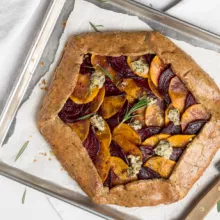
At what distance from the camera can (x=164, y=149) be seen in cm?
351

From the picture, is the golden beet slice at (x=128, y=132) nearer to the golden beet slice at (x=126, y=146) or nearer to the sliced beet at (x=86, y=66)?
the golden beet slice at (x=126, y=146)

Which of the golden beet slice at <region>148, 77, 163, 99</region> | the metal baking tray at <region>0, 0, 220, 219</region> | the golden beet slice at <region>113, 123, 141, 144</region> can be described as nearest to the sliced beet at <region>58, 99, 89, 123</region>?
the golden beet slice at <region>113, 123, 141, 144</region>

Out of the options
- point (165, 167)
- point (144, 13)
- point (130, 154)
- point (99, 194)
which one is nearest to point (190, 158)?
point (165, 167)

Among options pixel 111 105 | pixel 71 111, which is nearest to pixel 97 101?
pixel 111 105

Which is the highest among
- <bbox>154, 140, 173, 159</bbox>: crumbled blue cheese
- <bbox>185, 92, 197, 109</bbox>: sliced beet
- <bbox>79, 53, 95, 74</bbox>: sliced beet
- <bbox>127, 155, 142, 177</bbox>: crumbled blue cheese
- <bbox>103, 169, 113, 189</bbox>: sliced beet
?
<bbox>79, 53, 95, 74</bbox>: sliced beet

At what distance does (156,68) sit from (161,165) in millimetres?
667

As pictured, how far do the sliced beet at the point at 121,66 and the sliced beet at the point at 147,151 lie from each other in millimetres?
503

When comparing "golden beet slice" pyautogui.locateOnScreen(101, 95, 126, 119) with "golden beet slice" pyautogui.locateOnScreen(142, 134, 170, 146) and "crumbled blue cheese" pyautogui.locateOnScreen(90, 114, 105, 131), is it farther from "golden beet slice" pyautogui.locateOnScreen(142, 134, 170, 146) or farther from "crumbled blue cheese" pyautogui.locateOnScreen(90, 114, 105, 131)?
"golden beet slice" pyautogui.locateOnScreen(142, 134, 170, 146)

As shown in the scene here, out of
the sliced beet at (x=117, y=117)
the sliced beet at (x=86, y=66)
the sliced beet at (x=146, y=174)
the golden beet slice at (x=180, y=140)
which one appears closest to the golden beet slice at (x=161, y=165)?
the sliced beet at (x=146, y=174)

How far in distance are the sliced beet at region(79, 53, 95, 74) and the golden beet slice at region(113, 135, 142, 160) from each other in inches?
19.6

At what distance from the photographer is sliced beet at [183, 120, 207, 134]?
354cm

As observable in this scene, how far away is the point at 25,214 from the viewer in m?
3.97

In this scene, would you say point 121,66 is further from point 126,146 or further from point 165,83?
point 126,146

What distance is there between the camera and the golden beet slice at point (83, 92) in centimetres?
360
